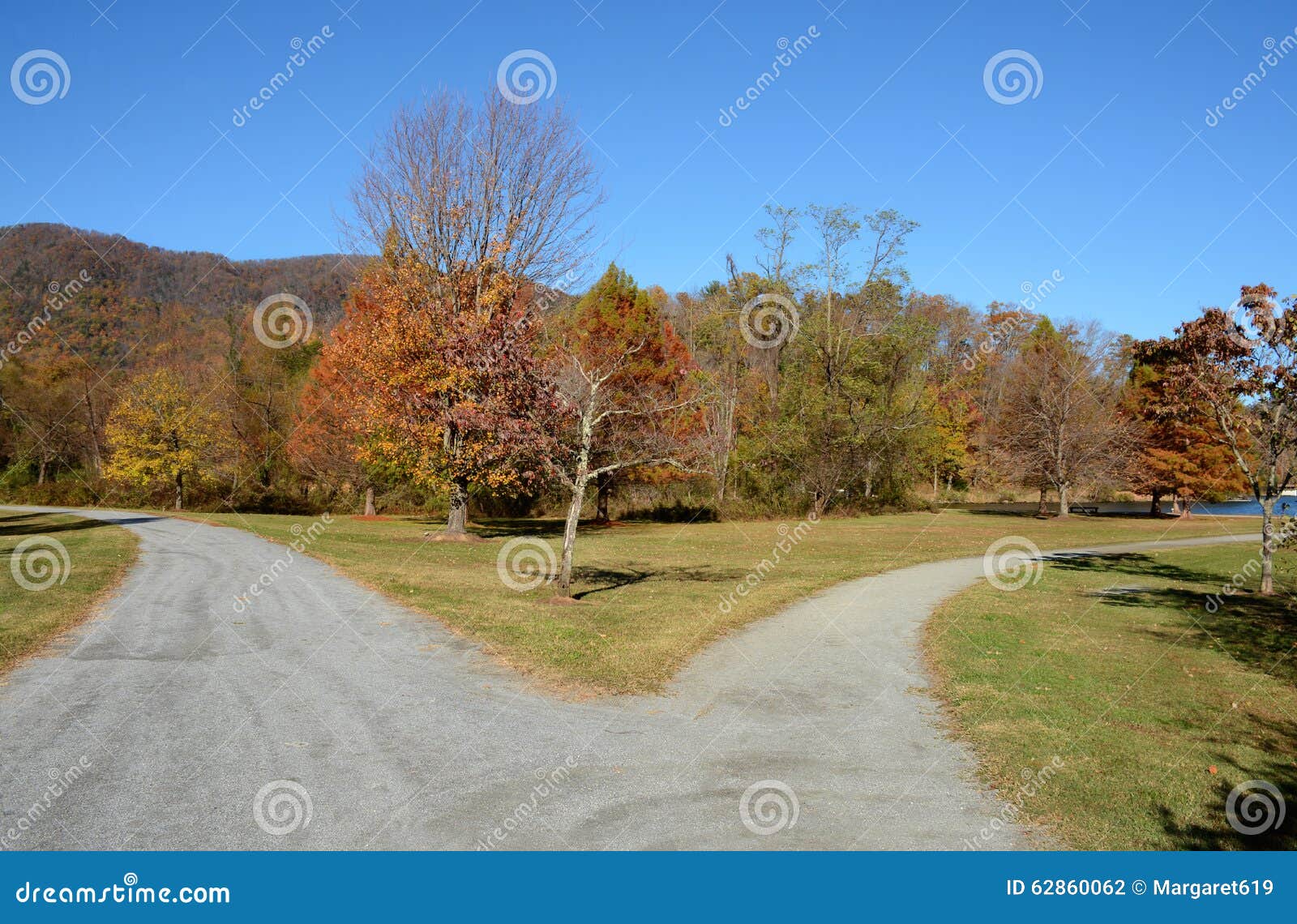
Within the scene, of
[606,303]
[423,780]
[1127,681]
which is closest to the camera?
[423,780]

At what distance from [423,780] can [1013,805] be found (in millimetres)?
4733

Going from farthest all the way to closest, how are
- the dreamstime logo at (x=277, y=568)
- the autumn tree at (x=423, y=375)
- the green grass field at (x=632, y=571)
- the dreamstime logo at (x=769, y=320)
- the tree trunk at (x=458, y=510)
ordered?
the dreamstime logo at (x=769, y=320) < the tree trunk at (x=458, y=510) < the autumn tree at (x=423, y=375) < the dreamstime logo at (x=277, y=568) < the green grass field at (x=632, y=571)

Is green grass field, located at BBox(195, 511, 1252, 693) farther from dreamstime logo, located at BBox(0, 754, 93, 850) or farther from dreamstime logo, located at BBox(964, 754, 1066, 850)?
dreamstime logo, located at BBox(0, 754, 93, 850)

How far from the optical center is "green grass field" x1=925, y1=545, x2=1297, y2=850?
20.1 feet

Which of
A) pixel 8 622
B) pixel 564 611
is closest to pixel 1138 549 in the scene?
pixel 564 611

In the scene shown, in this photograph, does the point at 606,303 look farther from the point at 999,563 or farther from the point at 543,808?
the point at 543,808

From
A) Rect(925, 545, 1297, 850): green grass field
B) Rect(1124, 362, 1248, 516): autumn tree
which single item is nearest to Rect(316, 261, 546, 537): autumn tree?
Rect(925, 545, 1297, 850): green grass field

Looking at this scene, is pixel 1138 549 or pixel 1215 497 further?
pixel 1215 497

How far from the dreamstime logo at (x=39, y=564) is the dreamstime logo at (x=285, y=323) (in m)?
30.2

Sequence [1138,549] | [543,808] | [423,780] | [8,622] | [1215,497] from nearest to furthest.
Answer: [543,808], [423,780], [8,622], [1138,549], [1215,497]

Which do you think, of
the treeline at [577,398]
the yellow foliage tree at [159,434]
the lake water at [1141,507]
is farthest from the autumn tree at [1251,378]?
the yellow foliage tree at [159,434]

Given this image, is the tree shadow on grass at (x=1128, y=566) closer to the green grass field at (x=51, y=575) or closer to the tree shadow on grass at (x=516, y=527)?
the tree shadow on grass at (x=516, y=527)

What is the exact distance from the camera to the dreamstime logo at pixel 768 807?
5.69 m

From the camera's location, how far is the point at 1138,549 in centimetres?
2917
